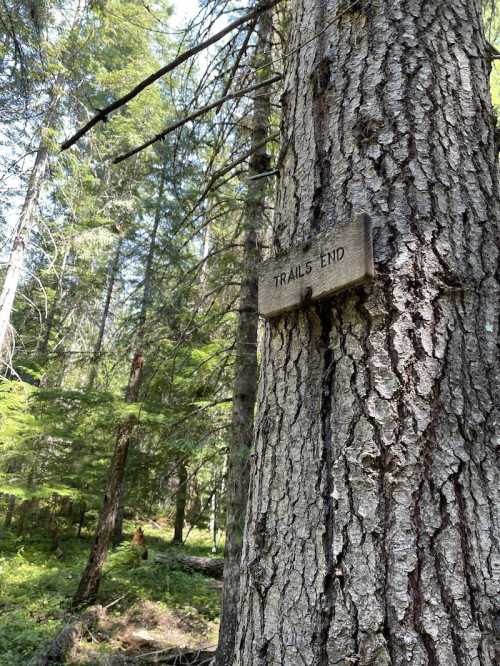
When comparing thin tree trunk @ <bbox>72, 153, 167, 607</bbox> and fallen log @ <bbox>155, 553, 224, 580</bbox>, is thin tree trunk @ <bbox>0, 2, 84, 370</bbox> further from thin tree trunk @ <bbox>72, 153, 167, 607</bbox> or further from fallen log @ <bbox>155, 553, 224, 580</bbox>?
fallen log @ <bbox>155, 553, 224, 580</bbox>

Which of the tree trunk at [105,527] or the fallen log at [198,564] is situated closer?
the tree trunk at [105,527]

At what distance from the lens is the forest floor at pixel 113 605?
21.8ft

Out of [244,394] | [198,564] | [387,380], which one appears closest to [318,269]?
[387,380]

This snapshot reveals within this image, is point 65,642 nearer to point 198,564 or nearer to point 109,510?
point 109,510

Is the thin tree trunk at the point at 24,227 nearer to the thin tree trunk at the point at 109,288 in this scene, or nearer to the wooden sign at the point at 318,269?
the thin tree trunk at the point at 109,288

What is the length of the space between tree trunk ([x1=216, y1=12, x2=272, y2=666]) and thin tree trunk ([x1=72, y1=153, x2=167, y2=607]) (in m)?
2.30

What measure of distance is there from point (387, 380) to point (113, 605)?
28.5ft

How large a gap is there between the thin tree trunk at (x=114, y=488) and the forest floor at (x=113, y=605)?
314 millimetres

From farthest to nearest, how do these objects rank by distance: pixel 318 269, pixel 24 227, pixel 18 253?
1. pixel 24 227
2. pixel 18 253
3. pixel 318 269

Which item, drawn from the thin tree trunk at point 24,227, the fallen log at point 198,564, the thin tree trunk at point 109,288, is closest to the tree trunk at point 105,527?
the fallen log at point 198,564

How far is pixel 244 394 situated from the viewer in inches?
210

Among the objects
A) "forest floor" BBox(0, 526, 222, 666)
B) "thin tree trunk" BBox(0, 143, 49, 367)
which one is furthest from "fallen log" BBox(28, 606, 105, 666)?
"thin tree trunk" BBox(0, 143, 49, 367)

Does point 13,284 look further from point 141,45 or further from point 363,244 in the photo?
point 363,244

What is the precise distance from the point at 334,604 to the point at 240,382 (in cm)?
440
